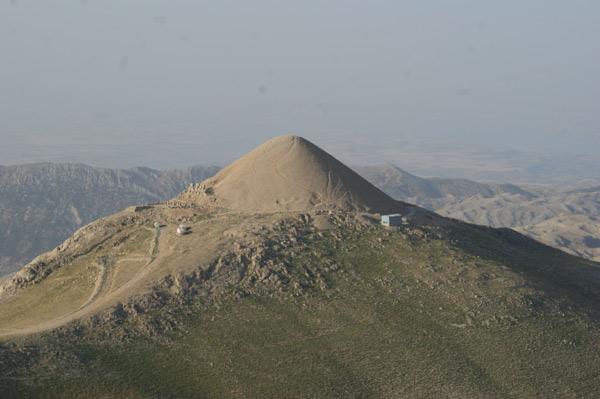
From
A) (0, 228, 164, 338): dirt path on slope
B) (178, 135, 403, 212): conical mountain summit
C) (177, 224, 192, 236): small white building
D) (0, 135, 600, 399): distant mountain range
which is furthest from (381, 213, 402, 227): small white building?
(0, 228, 164, 338): dirt path on slope

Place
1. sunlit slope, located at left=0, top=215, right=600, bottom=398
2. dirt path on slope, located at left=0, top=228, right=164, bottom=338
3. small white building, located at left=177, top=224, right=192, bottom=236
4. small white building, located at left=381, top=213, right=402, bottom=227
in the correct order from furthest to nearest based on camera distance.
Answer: small white building, located at left=381, top=213, right=402, bottom=227 → small white building, located at left=177, top=224, right=192, bottom=236 → dirt path on slope, located at left=0, top=228, right=164, bottom=338 → sunlit slope, located at left=0, top=215, right=600, bottom=398

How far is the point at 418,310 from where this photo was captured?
273ft

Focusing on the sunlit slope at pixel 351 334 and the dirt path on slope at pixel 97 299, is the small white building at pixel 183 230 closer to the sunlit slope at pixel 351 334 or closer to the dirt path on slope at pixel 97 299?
the dirt path on slope at pixel 97 299

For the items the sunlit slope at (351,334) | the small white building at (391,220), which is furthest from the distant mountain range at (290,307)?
the small white building at (391,220)

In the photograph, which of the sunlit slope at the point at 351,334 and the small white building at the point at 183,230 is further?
the small white building at the point at 183,230

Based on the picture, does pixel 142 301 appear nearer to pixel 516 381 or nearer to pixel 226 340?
pixel 226 340

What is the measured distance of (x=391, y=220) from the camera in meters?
97.9

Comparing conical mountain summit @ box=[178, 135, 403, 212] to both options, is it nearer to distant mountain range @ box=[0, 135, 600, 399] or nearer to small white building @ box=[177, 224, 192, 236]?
distant mountain range @ box=[0, 135, 600, 399]

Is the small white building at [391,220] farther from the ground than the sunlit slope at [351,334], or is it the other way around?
the small white building at [391,220]

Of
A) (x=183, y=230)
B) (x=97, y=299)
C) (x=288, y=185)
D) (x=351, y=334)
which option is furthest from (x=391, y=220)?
(x=97, y=299)

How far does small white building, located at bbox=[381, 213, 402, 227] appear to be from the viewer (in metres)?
97.9

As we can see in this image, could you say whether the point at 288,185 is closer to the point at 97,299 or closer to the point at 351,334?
the point at 351,334

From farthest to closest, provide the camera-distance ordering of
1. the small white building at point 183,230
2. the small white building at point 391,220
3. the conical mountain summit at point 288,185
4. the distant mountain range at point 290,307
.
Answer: the conical mountain summit at point 288,185 < the small white building at point 391,220 < the small white building at point 183,230 < the distant mountain range at point 290,307

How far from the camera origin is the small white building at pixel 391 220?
97938 millimetres
